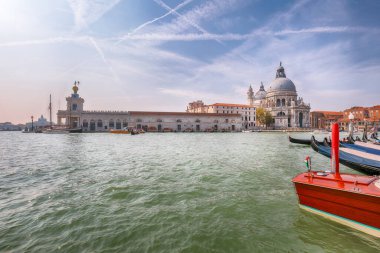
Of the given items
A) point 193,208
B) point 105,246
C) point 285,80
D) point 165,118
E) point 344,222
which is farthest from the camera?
point 285,80

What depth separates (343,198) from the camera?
482 cm

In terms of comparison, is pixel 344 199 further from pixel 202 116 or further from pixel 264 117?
pixel 264 117

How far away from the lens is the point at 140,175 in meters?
9.74

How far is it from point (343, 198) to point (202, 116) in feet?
225

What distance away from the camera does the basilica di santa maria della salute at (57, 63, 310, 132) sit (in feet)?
213

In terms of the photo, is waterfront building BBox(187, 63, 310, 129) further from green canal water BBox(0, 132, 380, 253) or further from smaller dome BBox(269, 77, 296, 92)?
green canal water BBox(0, 132, 380, 253)

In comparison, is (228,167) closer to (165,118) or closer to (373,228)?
(373,228)

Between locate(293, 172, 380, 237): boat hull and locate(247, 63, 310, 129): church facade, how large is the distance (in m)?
89.5

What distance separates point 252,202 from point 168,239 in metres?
2.99

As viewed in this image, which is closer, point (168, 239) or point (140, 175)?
point (168, 239)

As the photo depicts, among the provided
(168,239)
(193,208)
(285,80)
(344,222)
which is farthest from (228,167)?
(285,80)

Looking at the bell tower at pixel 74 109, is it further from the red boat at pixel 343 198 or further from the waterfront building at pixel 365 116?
the waterfront building at pixel 365 116

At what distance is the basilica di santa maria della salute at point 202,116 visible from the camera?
213ft

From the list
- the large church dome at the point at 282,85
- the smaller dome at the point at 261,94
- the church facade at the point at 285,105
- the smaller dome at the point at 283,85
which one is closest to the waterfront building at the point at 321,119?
the church facade at the point at 285,105
